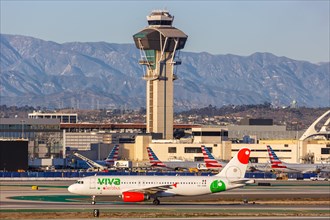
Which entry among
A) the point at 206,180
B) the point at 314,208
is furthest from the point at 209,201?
the point at 314,208

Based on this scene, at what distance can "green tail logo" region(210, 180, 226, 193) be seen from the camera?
114500 mm

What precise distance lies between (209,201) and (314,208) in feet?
45.2

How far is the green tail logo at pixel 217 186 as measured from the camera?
114 meters

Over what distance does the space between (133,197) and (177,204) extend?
5.12 metres

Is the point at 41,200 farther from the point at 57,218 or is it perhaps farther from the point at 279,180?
the point at 279,180

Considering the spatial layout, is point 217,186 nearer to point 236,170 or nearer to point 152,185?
point 236,170

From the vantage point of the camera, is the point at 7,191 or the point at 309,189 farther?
the point at 309,189

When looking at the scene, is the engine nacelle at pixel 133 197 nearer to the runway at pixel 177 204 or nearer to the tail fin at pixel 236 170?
the runway at pixel 177 204

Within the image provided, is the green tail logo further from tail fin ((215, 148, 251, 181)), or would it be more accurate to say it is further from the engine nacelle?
the engine nacelle

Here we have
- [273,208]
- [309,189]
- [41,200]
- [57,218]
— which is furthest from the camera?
[309,189]

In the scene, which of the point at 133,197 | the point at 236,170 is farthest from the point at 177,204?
the point at 236,170

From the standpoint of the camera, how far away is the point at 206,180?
376 feet

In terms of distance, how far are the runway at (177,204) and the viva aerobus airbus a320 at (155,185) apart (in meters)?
1.26

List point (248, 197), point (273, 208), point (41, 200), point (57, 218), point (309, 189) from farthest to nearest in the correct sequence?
point (309, 189), point (248, 197), point (41, 200), point (273, 208), point (57, 218)
